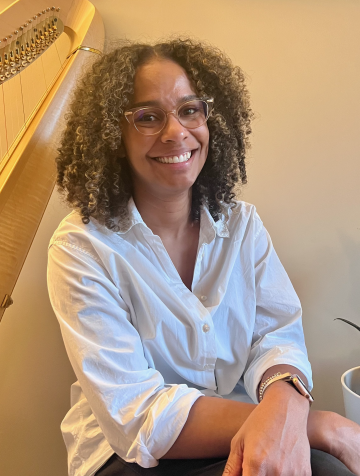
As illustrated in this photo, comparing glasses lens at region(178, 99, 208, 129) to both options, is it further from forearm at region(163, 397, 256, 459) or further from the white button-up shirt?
forearm at region(163, 397, 256, 459)

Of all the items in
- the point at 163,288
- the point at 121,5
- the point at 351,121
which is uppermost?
the point at 121,5

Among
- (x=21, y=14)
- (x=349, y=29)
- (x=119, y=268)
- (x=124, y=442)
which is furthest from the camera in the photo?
(x=349, y=29)

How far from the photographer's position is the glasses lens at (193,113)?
37.9 inches

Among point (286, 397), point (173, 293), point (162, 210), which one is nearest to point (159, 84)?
point (162, 210)

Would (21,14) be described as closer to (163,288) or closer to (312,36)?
(163,288)

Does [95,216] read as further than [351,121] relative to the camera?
No

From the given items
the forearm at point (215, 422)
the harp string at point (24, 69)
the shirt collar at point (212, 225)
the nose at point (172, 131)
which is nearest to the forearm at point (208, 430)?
the forearm at point (215, 422)

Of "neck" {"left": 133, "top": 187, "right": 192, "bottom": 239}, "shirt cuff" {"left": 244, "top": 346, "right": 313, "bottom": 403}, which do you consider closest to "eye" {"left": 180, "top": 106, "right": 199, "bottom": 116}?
"neck" {"left": 133, "top": 187, "right": 192, "bottom": 239}

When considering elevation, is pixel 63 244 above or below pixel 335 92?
below

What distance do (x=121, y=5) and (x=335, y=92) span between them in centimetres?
75

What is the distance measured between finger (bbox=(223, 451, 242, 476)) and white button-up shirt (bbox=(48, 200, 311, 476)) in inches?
4.1

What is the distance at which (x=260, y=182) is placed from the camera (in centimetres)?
147

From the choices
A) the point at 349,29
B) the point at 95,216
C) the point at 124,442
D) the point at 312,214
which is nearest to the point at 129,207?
the point at 95,216

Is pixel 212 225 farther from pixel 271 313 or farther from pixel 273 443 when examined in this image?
pixel 273 443
